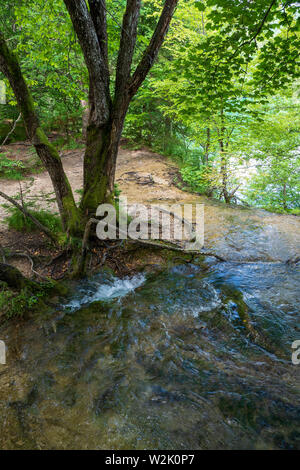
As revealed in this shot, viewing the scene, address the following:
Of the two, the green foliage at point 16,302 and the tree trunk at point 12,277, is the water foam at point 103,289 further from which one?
the tree trunk at point 12,277

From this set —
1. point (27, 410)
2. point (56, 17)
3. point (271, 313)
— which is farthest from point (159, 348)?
point (56, 17)

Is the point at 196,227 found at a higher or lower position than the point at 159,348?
higher

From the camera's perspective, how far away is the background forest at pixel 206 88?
447cm

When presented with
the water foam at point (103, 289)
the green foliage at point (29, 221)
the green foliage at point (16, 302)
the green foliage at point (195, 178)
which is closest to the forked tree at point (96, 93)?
the green foliage at point (29, 221)

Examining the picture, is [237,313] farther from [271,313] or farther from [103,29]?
[103,29]

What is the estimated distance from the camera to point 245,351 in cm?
328

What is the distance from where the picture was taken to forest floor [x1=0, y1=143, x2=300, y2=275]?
5.84 m

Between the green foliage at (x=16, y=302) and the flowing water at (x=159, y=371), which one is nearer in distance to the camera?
the flowing water at (x=159, y=371)

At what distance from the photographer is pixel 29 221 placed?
5.98 metres

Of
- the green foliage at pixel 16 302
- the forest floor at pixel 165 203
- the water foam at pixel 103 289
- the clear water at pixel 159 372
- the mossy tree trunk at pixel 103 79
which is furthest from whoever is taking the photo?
the forest floor at pixel 165 203

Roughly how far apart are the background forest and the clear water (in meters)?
4.26

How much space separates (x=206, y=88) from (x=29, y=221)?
5.17 metres

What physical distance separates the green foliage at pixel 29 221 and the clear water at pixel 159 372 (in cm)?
214
